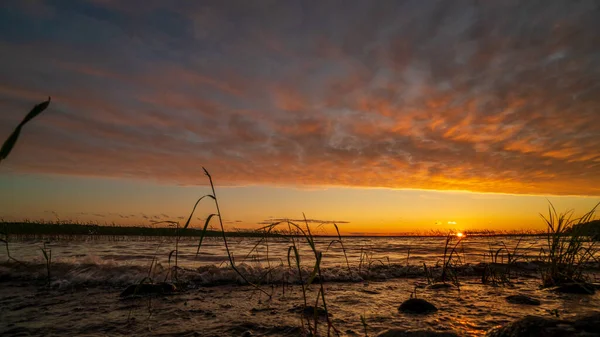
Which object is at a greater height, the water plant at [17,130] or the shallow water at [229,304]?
the water plant at [17,130]

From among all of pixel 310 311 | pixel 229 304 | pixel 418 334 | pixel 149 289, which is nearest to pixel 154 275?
pixel 149 289

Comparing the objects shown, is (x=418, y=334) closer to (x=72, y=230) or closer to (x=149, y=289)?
(x=149, y=289)

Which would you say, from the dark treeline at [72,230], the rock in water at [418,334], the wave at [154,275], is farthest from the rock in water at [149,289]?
the dark treeline at [72,230]

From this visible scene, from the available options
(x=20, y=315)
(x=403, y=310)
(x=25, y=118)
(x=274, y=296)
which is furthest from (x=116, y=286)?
(x=25, y=118)

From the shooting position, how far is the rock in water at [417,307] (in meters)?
5.27

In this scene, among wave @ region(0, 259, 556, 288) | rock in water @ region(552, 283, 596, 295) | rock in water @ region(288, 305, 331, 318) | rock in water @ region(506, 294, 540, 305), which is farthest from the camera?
wave @ region(0, 259, 556, 288)

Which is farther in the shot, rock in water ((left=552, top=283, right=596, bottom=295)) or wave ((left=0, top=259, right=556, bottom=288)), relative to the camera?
wave ((left=0, top=259, right=556, bottom=288))

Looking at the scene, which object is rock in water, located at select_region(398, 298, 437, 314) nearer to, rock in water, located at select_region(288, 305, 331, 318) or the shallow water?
the shallow water

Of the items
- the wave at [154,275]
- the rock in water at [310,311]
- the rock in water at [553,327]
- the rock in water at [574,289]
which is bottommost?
the wave at [154,275]

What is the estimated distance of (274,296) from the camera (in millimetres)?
6590

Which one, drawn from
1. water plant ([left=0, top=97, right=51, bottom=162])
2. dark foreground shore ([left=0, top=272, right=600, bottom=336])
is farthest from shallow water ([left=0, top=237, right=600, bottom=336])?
water plant ([left=0, top=97, right=51, bottom=162])

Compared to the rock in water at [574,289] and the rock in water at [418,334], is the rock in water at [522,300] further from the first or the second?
the rock in water at [418,334]

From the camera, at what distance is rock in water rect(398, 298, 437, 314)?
5.27m

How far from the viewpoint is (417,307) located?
5340mm
